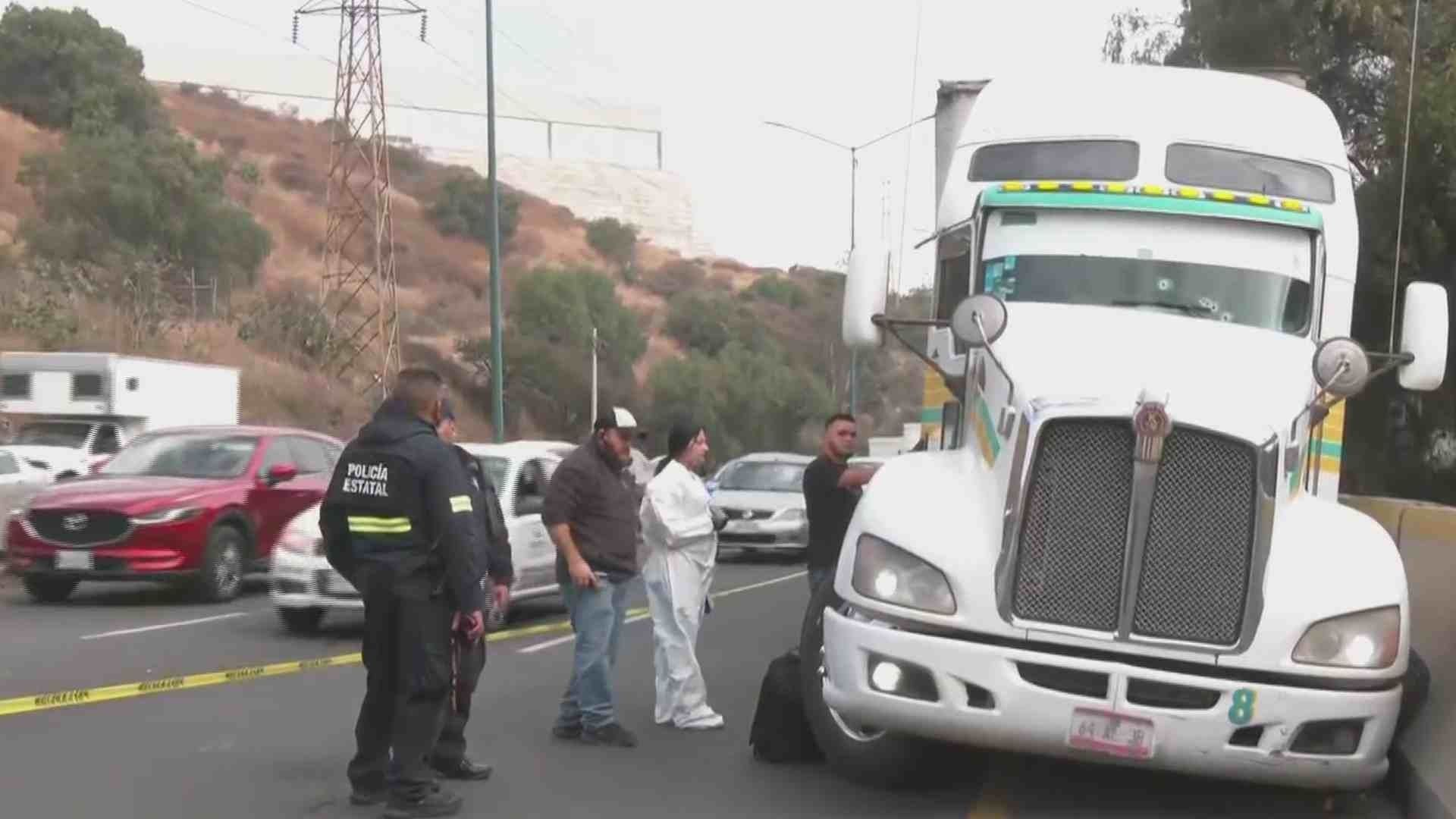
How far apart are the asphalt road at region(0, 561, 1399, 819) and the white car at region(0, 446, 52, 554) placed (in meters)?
6.62

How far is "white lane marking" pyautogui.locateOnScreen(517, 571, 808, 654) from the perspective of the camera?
1340 cm

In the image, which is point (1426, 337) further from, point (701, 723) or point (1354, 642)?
point (701, 723)

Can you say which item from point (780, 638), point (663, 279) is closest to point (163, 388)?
point (780, 638)

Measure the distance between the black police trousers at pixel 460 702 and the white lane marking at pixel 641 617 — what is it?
5.96 ft

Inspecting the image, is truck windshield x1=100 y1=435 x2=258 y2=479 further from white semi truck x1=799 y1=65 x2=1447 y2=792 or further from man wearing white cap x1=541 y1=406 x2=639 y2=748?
white semi truck x1=799 y1=65 x2=1447 y2=792

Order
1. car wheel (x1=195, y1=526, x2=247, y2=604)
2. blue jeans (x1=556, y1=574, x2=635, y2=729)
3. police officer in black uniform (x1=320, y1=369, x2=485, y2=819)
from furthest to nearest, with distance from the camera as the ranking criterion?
car wheel (x1=195, y1=526, x2=247, y2=604) < blue jeans (x1=556, y1=574, x2=635, y2=729) < police officer in black uniform (x1=320, y1=369, x2=485, y2=819)

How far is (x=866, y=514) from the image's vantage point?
7.55 metres

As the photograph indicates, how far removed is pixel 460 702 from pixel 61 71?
7820cm

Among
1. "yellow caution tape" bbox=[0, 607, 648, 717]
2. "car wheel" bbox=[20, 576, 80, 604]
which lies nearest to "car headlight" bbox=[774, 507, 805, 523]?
"car wheel" bbox=[20, 576, 80, 604]

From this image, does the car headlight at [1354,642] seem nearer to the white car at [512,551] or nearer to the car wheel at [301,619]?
the white car at [512,551]

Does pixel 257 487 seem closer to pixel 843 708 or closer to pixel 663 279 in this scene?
pixel 843 708

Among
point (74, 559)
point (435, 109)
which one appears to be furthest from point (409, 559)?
point (435, 109)

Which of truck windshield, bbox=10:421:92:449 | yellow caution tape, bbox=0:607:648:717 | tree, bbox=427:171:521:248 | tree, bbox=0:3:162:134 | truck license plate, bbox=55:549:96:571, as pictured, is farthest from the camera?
tree, bbox=427:171:521:248

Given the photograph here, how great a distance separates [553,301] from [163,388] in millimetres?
40972
